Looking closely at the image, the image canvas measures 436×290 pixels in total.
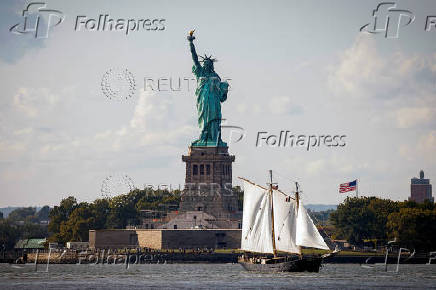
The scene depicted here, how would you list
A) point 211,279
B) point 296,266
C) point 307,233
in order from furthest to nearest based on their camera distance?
point 296,266 → point 307,233 → point 211,279

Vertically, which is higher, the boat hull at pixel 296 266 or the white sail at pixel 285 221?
the white sail at pixel 285 221

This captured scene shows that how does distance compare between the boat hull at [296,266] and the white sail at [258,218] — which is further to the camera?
the white sail at [258,218]

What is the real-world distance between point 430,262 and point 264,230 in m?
47.4

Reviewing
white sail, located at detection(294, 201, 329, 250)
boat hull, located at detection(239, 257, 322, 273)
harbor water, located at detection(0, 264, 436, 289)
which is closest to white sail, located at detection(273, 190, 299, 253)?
white sail, located at detection(294, 201, 329, 250)

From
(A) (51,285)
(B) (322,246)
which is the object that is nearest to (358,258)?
(B) (322,246)

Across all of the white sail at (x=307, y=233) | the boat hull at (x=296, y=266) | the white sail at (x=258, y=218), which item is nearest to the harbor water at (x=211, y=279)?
the boat hull at (x=296, y=266)

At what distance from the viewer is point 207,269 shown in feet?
569

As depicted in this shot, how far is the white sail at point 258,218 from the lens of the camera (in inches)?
6270

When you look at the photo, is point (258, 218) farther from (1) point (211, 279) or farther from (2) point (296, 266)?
(1) point (211, 279)

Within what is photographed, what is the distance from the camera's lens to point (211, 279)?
14612cm

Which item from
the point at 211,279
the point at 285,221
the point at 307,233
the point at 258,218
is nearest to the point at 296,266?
the point at 307,233

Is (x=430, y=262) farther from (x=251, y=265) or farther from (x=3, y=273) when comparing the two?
(x=3, y=273)

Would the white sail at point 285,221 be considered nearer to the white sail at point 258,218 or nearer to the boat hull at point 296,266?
the white sail at point 258,218

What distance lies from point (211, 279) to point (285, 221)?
1637 cm
